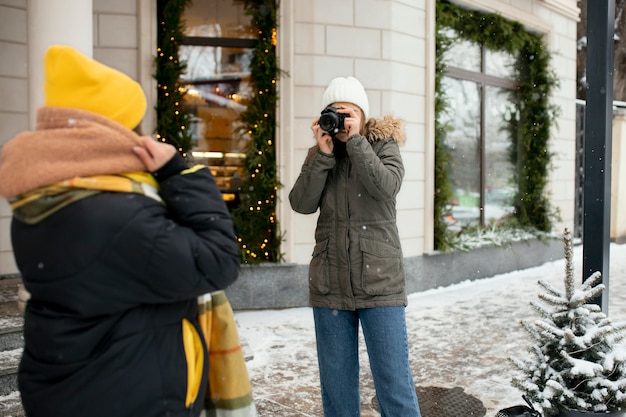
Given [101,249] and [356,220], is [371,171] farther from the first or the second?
[101,249]

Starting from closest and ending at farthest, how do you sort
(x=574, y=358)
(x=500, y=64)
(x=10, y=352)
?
(x=574, y=358) < (x=10, y=352) < (x=500, y=64)

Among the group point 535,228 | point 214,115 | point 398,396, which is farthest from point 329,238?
point 535,228

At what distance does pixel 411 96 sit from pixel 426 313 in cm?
278

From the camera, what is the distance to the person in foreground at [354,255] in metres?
2.85

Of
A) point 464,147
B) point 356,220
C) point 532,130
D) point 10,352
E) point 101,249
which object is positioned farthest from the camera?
point 532,130

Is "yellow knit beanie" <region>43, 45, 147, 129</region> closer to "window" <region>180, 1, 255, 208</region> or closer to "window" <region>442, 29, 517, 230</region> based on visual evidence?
"window" <region>180, 1, 255, 208</region>

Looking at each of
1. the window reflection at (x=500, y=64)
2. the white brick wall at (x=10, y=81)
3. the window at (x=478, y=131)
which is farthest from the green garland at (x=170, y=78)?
the window reflection at (x=500, y=64)

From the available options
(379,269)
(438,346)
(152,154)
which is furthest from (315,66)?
(152,154)

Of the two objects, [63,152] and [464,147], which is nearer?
[63,152]

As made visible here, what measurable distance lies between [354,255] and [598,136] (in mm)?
1606

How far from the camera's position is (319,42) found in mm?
7129

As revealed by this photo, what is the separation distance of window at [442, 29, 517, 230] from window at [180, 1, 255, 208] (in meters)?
3.05

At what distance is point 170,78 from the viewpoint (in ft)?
22.3

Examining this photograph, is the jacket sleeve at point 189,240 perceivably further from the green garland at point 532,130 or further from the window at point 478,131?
the green garland at point 532,130
